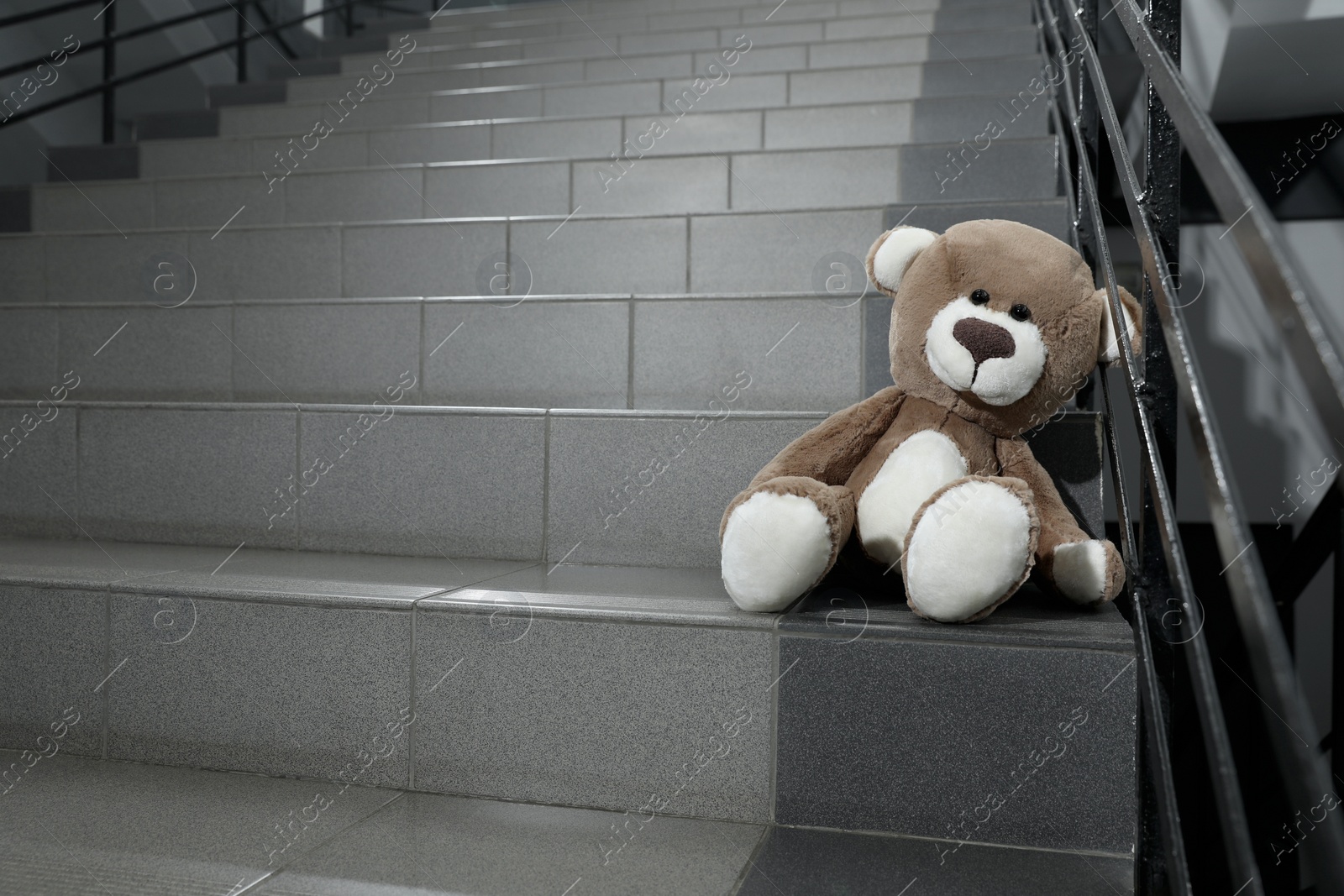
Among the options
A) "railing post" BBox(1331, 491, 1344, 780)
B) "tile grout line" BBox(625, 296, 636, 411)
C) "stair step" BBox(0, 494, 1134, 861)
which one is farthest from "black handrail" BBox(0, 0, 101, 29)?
"railing post" BBox(1331, 491, 1344, 780)

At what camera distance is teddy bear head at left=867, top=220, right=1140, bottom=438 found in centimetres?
103

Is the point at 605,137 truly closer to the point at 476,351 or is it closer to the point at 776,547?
the point at 476,351

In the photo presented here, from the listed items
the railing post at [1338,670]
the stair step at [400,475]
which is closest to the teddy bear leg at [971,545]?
the stair step at [400,475]

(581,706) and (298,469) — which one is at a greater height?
(298,469)

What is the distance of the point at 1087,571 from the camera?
39.2 inches

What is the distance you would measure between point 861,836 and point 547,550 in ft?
1.94

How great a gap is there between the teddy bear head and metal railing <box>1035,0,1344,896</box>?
0.05 m

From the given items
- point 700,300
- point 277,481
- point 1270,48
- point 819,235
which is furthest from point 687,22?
point 277,481

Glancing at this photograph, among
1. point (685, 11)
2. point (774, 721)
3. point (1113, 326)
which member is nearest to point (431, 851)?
point (774, 721)

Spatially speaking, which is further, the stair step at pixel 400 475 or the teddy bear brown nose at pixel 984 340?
the stair step at pixel 400 475

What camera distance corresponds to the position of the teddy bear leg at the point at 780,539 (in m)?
0.95

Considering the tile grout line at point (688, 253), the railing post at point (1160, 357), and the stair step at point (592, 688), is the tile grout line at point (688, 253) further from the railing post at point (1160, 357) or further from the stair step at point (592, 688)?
the railing post at point (1160, 357)

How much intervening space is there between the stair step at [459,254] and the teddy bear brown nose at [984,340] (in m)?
0.70

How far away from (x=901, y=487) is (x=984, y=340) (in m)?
0.17
